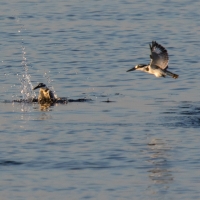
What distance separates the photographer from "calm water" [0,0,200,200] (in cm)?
1258

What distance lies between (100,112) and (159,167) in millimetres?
4122

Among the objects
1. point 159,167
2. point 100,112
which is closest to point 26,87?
point 100,112

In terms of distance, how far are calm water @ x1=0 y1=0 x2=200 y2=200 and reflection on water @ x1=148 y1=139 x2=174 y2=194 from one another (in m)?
0.01

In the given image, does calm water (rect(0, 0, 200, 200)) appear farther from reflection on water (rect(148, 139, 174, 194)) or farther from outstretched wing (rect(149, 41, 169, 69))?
outstretched wing (rect(149, 41, 169, 69))

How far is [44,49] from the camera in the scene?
83.2 feet

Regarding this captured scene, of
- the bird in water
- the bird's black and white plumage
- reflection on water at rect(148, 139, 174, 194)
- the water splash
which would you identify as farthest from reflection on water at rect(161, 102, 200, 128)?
the water splash

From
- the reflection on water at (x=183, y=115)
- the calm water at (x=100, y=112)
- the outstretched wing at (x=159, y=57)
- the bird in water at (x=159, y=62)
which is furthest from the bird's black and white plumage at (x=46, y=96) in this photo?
the reflection on water at (x=183, y=115)

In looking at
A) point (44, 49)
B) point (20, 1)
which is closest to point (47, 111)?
point (44, 49)

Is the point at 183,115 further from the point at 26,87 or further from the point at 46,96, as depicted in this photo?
the point at 26,87

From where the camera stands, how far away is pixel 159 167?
1345 cm

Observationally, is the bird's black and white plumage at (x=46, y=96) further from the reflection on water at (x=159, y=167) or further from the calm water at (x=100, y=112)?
the reflection on water at (x=159, y=167)

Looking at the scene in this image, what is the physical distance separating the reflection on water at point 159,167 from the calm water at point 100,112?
0.01m

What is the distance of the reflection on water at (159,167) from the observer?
1246 centimetres

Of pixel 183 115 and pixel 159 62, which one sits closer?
pixel 183 115
